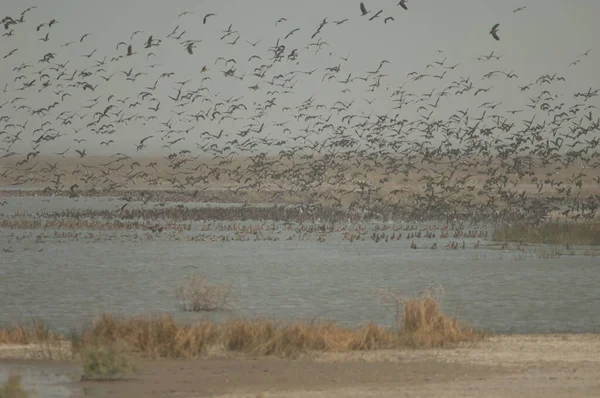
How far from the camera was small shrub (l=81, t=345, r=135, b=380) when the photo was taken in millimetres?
19844

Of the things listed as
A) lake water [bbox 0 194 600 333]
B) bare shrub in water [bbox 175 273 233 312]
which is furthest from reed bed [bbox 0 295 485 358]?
bare shrub in water [bbox 175 273 233 312]

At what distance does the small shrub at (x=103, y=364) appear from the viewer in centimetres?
1984

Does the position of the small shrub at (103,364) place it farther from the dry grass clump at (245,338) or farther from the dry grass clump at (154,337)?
the dry grass clump at (154,337)

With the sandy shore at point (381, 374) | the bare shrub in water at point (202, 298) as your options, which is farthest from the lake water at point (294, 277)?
the sandy shore at point (381, 374)

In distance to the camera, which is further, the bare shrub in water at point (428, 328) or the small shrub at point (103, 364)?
the bare shrub in water at point (428, 328)

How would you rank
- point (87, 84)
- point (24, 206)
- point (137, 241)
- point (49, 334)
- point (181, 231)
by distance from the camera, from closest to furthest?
point (49, 334)
point (87, 84)
point (137, 241)
point (181, 231)
point (24, 206)

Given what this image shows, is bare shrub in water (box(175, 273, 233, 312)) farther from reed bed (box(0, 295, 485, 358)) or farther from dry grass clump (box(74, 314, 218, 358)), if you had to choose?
dry grass clump (box(74, 314, 218, 358))

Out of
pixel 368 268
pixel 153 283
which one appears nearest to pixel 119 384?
pixel 153 283

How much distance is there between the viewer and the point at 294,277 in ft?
149

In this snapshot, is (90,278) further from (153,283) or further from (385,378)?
(385,378)

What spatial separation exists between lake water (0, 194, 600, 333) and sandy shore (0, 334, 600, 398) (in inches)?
258

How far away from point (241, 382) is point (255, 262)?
31093 mm

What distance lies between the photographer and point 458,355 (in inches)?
904

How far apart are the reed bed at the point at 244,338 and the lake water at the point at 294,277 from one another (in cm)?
531
